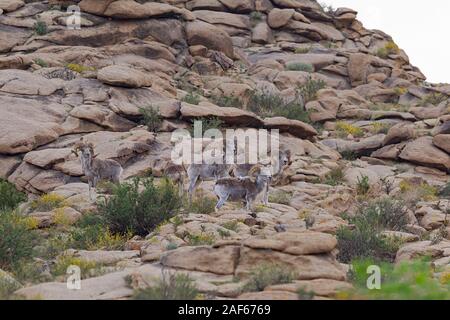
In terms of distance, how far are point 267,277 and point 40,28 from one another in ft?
90.6

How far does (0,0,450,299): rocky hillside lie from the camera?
10.9 metres

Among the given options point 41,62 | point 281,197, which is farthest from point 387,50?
point 281,197

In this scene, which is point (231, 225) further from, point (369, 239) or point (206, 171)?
point (206, 171)

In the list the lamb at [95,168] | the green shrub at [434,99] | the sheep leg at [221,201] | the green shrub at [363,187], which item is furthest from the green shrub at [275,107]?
the sheep leg at [221,201]

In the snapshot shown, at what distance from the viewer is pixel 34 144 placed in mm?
23875

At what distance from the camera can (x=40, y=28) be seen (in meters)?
34.1

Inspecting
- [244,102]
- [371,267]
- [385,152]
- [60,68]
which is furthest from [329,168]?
[371,267]

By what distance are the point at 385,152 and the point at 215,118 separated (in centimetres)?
722

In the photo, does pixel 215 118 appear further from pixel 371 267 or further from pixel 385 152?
pixel 371 267

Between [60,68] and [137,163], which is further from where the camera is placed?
[60,68]

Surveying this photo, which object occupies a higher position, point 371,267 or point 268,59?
point 268,59

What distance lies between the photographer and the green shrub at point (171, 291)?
8.95m

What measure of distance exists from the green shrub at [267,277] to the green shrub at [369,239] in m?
4.60

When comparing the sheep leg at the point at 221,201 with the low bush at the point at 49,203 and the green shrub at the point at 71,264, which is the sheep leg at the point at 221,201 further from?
the green shrub at the point at 71,264
